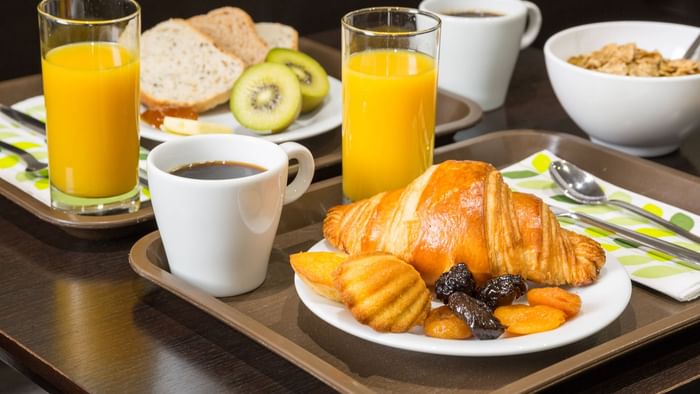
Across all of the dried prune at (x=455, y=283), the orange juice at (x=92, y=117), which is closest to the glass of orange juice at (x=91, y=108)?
the orange juice at (x=92, y=117)

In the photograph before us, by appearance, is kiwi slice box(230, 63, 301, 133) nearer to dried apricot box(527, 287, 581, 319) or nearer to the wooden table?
the wooden table

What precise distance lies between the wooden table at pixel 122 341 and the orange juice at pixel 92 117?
8 cm

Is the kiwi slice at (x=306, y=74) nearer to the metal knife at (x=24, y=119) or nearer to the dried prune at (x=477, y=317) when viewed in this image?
the metal knife at (x=24, y=119)

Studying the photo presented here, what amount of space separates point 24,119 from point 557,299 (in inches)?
36.3

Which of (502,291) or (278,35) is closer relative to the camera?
(502,291)

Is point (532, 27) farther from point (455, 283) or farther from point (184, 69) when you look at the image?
point (455, 283)

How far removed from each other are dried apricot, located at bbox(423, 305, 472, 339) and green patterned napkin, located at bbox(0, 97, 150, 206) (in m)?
0.52

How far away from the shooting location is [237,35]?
2000mm

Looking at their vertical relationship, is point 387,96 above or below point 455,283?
above

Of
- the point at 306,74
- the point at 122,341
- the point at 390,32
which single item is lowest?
the point at 122,341

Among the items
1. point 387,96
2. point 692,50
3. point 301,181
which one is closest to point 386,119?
point 387,96

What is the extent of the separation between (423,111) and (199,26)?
0.73 metres

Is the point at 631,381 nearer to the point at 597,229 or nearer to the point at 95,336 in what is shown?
the point at 597,229

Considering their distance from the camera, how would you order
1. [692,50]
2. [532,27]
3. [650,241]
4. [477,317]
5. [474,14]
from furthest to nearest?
[532,27]
[474,14]
[692,50]
[650,241]
[477,317]
